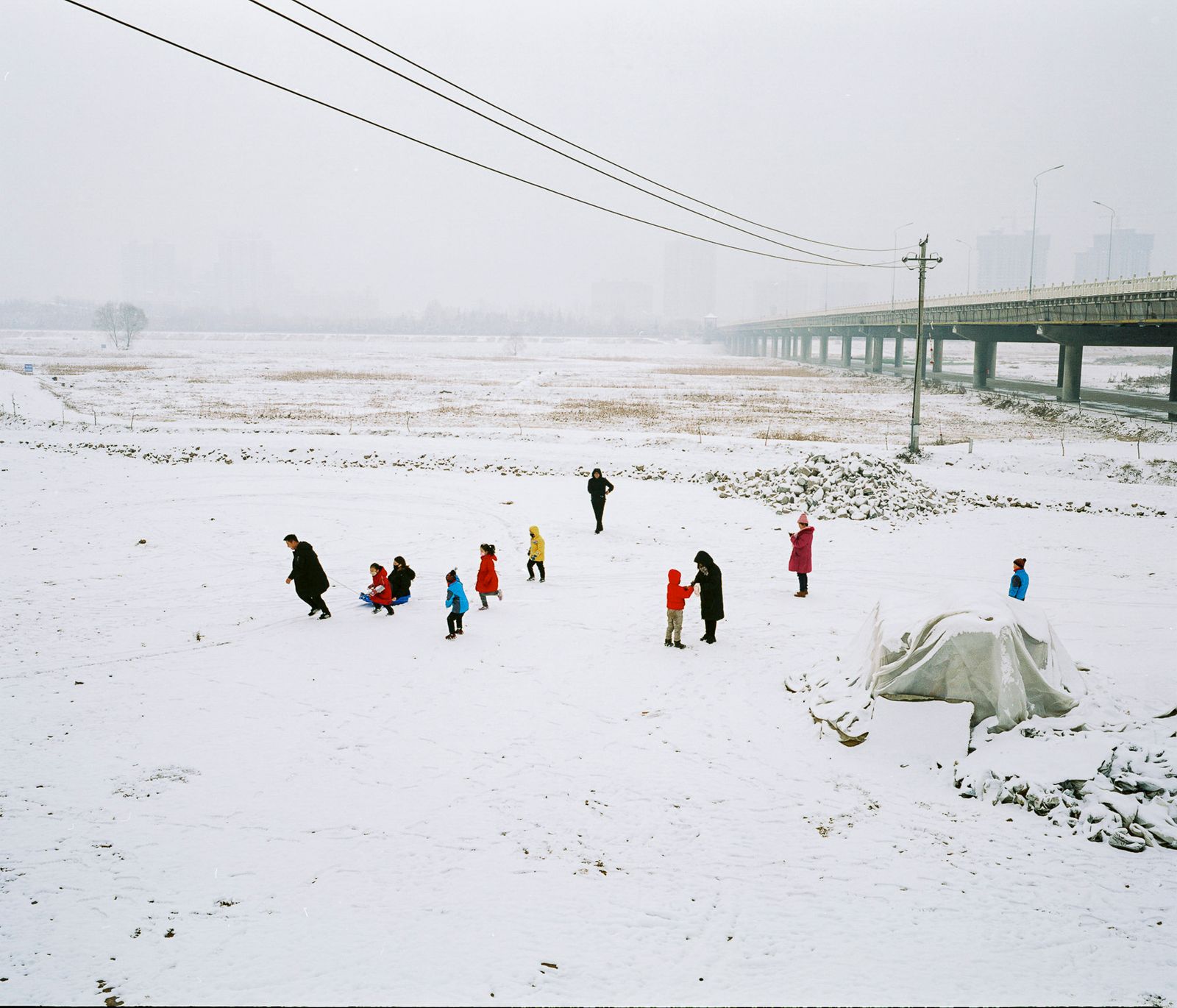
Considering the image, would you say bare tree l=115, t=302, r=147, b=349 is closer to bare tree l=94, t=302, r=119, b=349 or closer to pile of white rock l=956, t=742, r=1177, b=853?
bare tree l=94, t=302, r=119, b=349

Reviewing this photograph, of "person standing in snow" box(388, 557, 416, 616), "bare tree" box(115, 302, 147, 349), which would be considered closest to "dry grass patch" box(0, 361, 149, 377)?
"bare tree" box(115, 302, 147, 349)

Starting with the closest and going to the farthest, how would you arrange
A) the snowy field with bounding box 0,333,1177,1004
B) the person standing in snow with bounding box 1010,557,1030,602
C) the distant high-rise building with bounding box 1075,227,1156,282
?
1. the snowy field with bounding box 0,333,1177,1004
2. the person standing in snow with bounding box 1010,557,1030,602
3. the distant high-rise building with bounding box 1075,227,1156,282

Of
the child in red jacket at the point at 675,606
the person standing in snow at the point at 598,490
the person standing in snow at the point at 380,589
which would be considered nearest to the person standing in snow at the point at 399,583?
the person standing in snow at the point at 380,589

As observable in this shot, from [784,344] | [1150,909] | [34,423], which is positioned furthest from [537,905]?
[784,344]

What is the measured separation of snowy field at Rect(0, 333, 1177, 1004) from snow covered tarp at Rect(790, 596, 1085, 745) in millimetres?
569

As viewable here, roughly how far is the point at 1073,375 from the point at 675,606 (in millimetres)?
52952

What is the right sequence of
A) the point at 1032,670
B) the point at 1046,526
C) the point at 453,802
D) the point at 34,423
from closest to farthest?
the point at 453,802, the point at 1032,670, the point at 1046,526, the point at 34,423

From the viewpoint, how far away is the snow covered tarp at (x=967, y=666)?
917cm

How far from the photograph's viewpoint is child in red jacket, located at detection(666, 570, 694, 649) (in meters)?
12.1

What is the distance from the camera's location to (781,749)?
30.9 ft

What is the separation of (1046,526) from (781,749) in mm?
14939

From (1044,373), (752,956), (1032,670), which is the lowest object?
(752,956)

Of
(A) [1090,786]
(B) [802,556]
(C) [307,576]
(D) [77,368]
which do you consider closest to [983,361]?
(B) [802,556]

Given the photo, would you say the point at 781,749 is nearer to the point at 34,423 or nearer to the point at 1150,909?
the point at 1150,909
